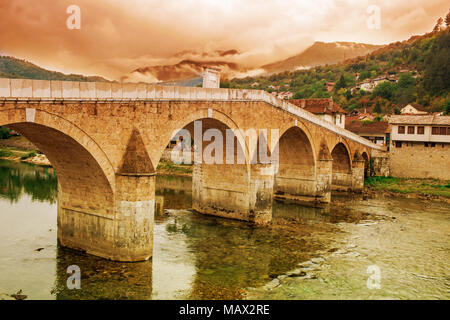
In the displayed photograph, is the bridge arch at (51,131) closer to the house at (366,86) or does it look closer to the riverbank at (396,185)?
the riverbank at (396,185)

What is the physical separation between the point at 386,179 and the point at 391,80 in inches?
1726

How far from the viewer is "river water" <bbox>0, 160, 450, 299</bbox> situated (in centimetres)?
1004

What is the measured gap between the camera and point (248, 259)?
12.5m

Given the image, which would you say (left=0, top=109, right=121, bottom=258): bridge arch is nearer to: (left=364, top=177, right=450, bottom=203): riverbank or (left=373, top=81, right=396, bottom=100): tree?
(left=364, top=177, right=450, bottom=203): riverbank

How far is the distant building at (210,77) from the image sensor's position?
54.7 ft

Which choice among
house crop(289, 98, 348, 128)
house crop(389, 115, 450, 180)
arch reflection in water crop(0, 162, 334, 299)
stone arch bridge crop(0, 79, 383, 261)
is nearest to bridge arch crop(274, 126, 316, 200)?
stone arch bridge crop(0, 79, 383, 261)

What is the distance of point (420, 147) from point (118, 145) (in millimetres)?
23541

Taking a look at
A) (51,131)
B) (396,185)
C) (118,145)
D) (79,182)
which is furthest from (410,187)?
(51,131)

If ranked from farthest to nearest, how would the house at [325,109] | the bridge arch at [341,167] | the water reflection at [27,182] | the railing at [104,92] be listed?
the house at [325,109] → the bridge arch at [341,167] → the water reflection at [27,182] → the railing at [104,92]

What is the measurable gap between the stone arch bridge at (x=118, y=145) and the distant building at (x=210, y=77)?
136 centimetres

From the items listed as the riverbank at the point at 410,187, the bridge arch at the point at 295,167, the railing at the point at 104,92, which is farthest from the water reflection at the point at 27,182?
the riverbank at the point at 410,187

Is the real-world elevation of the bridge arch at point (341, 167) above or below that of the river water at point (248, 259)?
above
